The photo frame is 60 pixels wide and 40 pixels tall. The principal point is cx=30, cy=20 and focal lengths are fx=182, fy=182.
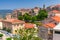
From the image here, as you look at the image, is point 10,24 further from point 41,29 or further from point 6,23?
point 41,29

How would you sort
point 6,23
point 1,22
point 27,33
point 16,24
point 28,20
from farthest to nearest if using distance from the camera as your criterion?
point 28,20, point 1,22, point 6,23, point 16,24, point 27,33

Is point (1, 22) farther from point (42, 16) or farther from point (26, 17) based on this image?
point (42, 16)

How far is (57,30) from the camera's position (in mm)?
9336

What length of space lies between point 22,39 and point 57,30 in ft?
6.56

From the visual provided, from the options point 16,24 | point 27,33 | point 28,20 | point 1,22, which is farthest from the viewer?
point 28,20

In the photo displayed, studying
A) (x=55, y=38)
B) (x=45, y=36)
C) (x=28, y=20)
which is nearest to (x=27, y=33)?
(x=55, y=38)

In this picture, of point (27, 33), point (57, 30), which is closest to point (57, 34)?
point (57, 30)

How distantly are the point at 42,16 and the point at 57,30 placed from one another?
815 inches

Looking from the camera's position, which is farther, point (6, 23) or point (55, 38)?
point (6, 23)

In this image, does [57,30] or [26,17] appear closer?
[57,30]

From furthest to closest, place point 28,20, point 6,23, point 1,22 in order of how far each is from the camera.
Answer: point 28,20 → point 1,22 → point 6,23

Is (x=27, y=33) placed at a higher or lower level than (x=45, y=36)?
higher

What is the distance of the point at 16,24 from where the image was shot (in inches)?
877

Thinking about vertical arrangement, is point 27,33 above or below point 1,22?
above
